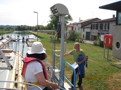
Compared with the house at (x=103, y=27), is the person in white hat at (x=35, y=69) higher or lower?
lower

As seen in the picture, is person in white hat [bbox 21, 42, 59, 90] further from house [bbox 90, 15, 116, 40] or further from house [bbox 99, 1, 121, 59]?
house [bbox 90, 15, 116, 40]

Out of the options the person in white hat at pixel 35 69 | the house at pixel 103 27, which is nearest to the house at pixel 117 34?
the person in white hat at pixel 35 69

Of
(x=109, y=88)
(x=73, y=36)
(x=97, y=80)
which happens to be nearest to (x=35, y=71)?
(x=109, y=88)

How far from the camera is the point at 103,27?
30.5 meters

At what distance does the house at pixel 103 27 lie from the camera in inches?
1080

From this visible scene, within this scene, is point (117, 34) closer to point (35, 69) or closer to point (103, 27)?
point (35, 69)

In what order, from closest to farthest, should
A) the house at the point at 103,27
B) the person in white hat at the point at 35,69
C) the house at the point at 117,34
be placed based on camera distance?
the person in white hat at the point at 35,69 → the house at the point at 117,34 → the house at the point at 103,27

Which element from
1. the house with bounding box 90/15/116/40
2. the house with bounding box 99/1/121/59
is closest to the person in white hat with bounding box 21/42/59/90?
the house with bounding box 99/1/121/59

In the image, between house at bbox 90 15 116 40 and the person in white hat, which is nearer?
the person in white hat

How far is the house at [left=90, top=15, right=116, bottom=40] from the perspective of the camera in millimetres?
27438

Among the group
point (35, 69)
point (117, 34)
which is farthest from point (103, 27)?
point (35, 69)

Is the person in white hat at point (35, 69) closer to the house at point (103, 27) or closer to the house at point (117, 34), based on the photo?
the house at point (117, 34)

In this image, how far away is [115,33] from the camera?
11.0m

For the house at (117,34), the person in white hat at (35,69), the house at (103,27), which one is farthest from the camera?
the house at (103,27)
